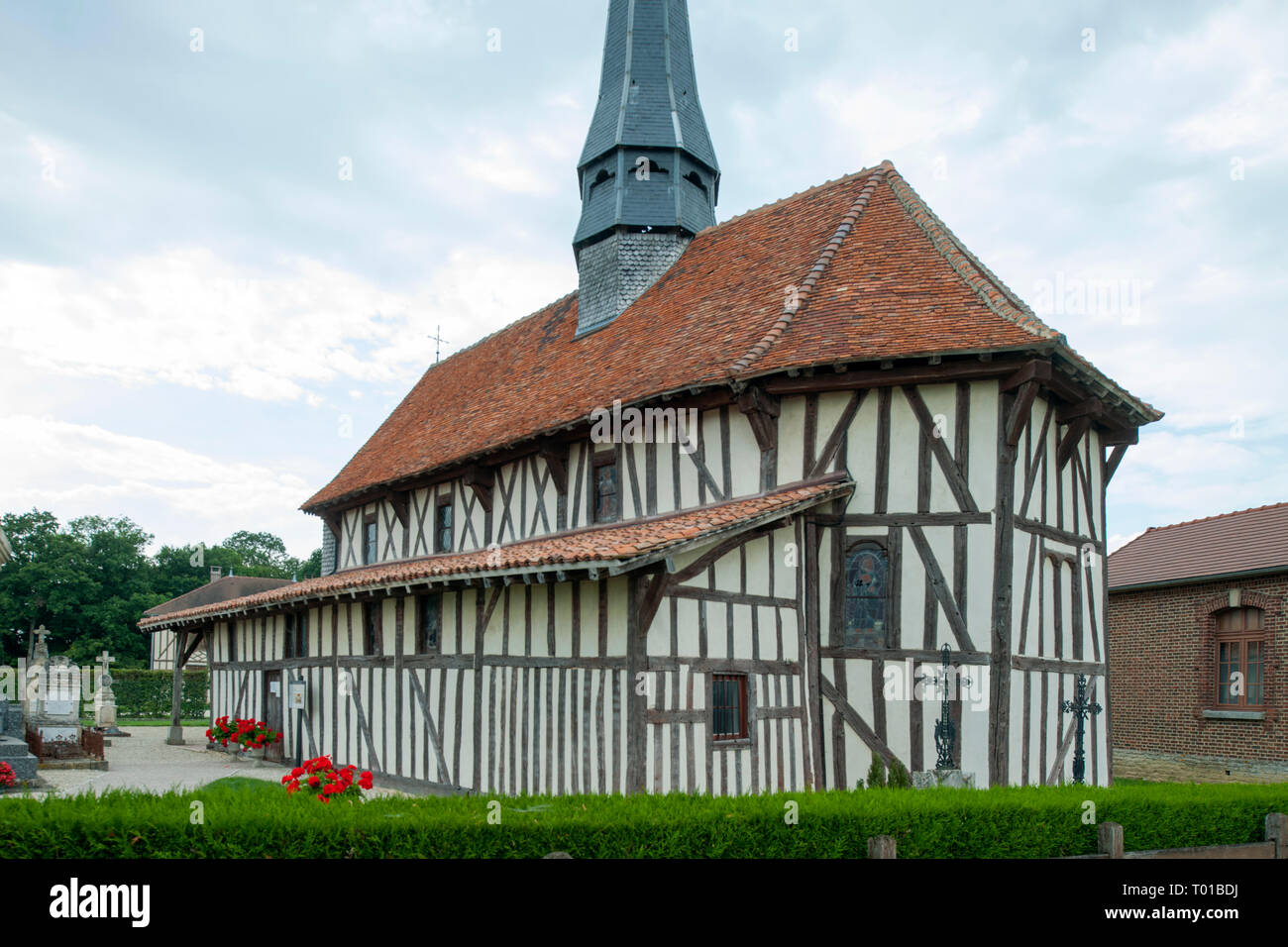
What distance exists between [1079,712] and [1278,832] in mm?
3309

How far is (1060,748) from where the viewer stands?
13.8 m

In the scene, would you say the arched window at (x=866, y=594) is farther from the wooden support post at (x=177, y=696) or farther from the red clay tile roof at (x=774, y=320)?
the wooden support post at (x=177, y=696)

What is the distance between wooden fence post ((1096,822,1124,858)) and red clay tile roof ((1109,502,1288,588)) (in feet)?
40.5

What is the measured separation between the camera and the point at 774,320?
1434cm

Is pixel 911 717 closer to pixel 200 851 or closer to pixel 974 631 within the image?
pixel 974 631

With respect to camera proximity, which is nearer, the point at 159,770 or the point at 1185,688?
the point at 159,770

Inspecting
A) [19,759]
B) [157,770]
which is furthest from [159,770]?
[19,759]

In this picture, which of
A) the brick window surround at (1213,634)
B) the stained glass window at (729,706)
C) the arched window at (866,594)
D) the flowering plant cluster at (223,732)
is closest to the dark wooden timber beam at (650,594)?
the stained glass window at (729,706)

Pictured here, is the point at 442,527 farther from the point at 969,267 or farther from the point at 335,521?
the point at 969,267

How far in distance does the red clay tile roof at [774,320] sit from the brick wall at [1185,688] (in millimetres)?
6891

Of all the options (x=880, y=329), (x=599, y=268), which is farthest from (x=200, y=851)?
(x=599, y=268)

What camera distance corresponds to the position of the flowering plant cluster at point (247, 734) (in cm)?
2067

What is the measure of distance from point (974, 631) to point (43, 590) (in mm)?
56627

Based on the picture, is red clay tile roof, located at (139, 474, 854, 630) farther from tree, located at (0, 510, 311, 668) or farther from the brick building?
tree, located at (0, 510, 311, 668)
